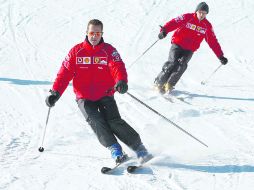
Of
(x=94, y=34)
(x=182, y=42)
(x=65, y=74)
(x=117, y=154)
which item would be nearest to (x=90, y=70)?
(x=65, y=74)

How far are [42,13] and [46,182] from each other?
9465mm

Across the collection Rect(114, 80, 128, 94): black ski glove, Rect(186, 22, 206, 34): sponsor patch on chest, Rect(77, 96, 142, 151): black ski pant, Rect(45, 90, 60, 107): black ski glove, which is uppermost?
Rect(186, 22, 206, 34): sponsor patch on chest

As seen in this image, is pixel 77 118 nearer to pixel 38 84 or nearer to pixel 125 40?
pixel 38 84

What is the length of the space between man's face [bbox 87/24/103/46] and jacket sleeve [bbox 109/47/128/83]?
0.75 feet

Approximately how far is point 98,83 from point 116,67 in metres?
→ 0.34

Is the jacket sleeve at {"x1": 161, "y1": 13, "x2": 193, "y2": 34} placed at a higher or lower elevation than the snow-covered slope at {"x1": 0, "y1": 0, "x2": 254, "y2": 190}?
higher

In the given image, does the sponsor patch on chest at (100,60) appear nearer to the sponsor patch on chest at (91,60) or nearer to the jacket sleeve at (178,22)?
the sponsor patch on chest at (91,60)

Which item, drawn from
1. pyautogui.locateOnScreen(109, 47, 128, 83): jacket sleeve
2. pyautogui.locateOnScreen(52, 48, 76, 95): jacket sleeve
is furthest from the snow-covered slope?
pyautogui.locateOnScreen(109, 47, 128, 83): jacket sleeve

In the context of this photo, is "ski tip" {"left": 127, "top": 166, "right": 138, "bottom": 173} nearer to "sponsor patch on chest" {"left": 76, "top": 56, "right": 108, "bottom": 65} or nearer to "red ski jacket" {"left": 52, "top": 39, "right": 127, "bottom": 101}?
"red ski jacket" {"left": 52, "top": 39, "right": 127, "bottom": 101}

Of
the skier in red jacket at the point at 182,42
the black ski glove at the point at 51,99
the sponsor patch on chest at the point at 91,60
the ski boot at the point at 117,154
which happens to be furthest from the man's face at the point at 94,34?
the skier in red jacket at the point at 182,42

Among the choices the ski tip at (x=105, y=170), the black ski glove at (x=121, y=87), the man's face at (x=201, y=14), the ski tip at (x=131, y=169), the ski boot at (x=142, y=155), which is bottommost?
the ski tip at (x=105, y=170)

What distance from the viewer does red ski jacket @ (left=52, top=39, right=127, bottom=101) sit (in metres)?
5.90

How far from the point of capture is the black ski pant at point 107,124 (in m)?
5.68

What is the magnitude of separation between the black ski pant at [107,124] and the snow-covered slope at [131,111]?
33 cm
